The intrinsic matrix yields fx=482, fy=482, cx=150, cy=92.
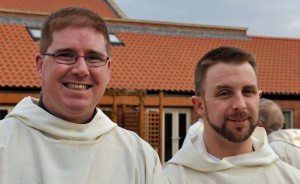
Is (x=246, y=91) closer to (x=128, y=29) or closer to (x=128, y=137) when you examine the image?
(x=128, y=137)

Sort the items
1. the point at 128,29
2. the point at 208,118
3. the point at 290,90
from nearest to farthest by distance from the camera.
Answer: the point at 208,118 → the point at 290,90 → the point at 128,29

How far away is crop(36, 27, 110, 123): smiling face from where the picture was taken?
2.39 meters

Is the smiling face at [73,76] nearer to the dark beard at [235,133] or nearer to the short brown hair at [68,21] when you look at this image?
the short brown hair at [68,21]

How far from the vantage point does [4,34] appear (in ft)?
50.5

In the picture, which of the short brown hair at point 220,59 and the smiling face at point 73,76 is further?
the short brown hair at point 220,59

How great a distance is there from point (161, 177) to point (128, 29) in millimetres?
15592

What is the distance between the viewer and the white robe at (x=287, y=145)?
412 centimetres

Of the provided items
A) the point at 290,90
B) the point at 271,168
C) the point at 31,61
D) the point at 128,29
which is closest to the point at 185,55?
the point at 128,29

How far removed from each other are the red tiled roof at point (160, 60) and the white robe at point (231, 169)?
11.0 metres

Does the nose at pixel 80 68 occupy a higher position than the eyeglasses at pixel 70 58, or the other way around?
the eyeglasses at pixel 70 58

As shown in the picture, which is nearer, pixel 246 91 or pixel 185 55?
pixel 246 91

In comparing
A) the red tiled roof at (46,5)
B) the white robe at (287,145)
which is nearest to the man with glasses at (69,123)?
the white robe at (287,145)

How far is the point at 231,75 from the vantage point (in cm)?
287

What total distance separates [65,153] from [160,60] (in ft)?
46.1
